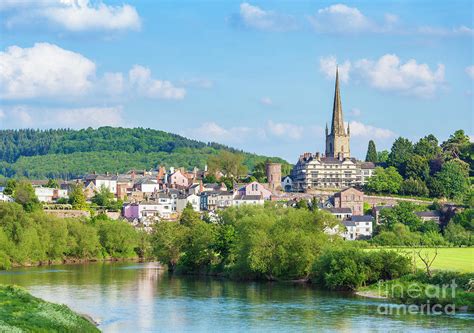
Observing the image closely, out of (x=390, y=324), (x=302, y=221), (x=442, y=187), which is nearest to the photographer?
(x=390, y=324)

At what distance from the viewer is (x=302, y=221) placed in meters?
60.8

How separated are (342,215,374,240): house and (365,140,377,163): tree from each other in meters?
42.0

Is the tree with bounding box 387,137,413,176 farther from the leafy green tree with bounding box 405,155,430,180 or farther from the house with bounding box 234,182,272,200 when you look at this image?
the house with bounding box 234,182,272,200

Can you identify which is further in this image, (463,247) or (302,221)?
(463,247)

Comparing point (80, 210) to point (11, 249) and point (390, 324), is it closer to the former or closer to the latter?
point (11, 249)

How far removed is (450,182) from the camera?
113625 millimetres

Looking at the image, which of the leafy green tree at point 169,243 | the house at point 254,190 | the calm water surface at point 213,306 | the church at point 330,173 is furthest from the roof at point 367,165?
the calm water surface at point 213,306

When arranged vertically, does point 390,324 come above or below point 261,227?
below

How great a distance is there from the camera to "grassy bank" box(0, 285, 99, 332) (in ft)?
101

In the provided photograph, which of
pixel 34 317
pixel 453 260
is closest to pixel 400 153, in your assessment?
pixel 453 260

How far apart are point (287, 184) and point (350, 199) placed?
22.8 metres

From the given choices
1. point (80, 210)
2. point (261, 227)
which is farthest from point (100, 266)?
point (80, 210)

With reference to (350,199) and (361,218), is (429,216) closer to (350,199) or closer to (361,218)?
(361,218)

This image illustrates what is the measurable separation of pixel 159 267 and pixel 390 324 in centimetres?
4015
